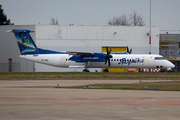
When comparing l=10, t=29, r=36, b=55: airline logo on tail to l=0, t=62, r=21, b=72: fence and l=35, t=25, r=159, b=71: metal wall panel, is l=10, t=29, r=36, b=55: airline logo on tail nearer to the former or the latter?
l=35, t=25, r=159, b=71: metal wall panel

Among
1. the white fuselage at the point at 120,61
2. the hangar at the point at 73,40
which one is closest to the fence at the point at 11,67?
the hangar at the point at 73,40

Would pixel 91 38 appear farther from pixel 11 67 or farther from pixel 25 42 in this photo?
pixel 11 67

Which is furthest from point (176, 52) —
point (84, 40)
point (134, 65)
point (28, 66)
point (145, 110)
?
point (145, 110)

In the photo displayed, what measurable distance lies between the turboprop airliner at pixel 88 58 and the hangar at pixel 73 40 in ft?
32.7

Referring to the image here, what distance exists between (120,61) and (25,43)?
51.7ft

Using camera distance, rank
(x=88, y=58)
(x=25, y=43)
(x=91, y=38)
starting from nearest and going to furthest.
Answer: (x=88, y=58)
(x=25, y=43)
(x=91, y=38)

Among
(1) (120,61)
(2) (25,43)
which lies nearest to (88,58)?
(1) (120,61)

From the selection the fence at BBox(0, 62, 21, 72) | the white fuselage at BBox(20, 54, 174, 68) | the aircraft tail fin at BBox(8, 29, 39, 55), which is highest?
the aircraft tail fin at BBox(8, 29, 39, 55)

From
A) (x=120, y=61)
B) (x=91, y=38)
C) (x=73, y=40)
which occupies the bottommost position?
(x=120, y=61)

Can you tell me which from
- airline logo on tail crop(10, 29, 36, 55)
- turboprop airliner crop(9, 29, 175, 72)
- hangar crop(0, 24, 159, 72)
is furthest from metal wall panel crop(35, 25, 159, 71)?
turboprop airliner crop(9, 29, 175, 72)

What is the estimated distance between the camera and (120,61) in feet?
130

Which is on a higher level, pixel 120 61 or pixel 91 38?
pixel 91 38

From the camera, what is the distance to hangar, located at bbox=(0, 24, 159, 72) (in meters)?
52.2

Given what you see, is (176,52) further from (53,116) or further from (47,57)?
(53,116)
